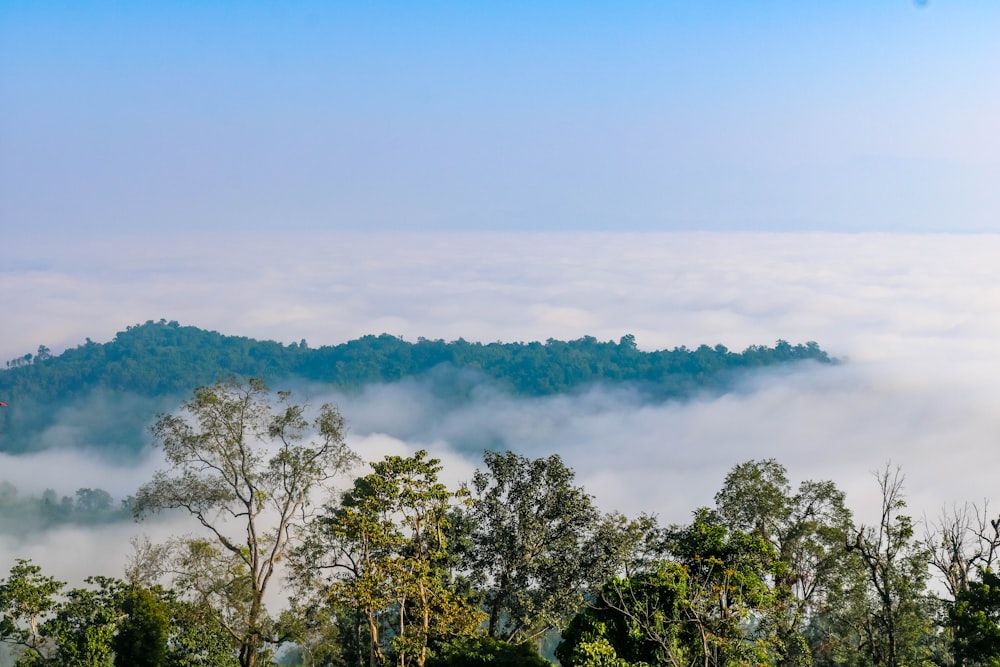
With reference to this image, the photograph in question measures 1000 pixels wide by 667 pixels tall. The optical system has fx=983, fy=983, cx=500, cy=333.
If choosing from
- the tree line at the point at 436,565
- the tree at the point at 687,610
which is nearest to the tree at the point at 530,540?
the tree line at the point at 436,565

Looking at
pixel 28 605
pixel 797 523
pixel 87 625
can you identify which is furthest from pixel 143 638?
pixel 797 523

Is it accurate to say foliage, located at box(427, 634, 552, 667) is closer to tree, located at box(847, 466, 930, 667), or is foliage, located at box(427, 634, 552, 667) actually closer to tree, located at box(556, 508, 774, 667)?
tree, located at box(556, 508, 774, 667)

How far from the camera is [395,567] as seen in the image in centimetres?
2366

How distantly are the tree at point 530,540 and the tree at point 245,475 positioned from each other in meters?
4.71

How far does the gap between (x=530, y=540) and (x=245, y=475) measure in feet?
27.2

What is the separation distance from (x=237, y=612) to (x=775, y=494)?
14.8 meters

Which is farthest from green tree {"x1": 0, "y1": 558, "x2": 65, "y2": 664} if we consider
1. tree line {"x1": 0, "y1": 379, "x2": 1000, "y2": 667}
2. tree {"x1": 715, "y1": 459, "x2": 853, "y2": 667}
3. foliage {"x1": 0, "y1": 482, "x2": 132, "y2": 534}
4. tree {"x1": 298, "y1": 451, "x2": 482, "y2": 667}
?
foliage {"x1": 0, "y1": 482, "x2": 132, "y2": 534}

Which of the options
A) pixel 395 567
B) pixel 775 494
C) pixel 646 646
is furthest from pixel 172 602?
pixel 775 494

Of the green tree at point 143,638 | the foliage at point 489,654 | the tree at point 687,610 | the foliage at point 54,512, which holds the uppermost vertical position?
the tree at point 687,610

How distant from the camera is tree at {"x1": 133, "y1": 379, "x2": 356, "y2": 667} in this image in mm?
27047

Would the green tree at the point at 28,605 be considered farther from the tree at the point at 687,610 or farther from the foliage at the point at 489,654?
the tree at the point at 687,610

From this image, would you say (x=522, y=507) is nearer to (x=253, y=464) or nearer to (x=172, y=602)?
(x=253, y=464)

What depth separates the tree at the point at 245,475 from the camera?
27047 mm

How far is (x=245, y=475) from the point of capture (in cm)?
2770
